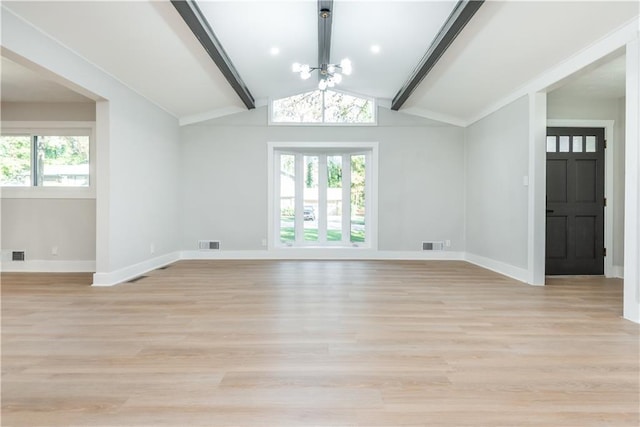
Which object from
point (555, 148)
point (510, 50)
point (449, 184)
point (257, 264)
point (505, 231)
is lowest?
point (257, 264)

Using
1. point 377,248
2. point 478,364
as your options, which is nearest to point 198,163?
point 377,248

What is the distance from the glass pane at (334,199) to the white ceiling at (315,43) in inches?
65.7

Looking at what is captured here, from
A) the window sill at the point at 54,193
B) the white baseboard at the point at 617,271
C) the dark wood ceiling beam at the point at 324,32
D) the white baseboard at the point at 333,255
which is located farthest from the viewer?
the white baseboard at the point at 333,255

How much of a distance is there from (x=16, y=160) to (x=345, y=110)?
5.20m

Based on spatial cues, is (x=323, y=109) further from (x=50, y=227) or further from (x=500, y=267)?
(x=50, y=227)

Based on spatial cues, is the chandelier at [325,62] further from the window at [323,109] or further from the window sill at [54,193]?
the window sill at [54,193]

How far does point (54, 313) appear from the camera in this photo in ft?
9.96

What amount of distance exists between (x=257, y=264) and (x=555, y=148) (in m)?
4.83

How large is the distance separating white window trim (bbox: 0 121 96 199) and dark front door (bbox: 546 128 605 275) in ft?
21.6

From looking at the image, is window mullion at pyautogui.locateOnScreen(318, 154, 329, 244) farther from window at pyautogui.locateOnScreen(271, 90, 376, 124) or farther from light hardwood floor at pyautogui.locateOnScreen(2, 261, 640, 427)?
light hardwood floor at pyautogui.locateOnScreen(2, 261, 640, 427)

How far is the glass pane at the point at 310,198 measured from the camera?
6.73 m

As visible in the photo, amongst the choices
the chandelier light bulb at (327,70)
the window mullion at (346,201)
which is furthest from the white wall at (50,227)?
the window mullion at (346,201)

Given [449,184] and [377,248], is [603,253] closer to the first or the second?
[449,184]

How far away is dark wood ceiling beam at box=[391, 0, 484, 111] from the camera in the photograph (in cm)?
312
